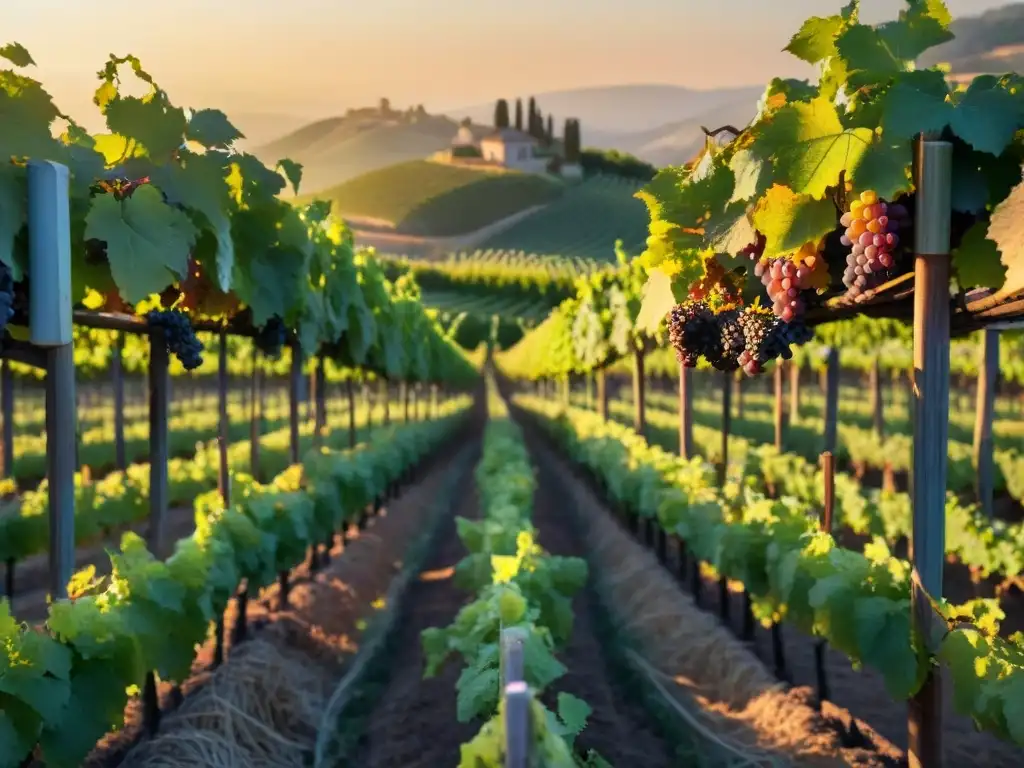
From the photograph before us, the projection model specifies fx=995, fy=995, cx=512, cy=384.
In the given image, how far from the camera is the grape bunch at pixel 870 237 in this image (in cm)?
349

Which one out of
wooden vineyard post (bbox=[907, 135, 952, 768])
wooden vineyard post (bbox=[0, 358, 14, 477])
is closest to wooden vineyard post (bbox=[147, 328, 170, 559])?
wooden vineyard post (bbox=[907, 135, 952, 768])

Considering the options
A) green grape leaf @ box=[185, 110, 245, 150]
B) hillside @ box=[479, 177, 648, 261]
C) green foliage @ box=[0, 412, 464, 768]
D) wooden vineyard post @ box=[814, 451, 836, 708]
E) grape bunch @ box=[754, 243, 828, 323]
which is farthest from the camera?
hillside @ box=[479, 177, 648, 261]

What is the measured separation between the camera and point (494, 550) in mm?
6902

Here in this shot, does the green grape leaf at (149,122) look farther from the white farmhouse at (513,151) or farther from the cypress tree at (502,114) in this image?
the cypress tree at (502,114)

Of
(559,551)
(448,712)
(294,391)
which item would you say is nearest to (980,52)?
(559,551)

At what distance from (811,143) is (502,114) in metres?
179

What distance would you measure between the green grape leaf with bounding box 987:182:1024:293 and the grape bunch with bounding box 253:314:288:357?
5624mm

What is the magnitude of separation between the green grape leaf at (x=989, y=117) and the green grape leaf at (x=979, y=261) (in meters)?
0.33

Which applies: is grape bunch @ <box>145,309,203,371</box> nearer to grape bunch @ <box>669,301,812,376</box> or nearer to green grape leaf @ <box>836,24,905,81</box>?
grape bunch @ <box>669,301,812,376</box>

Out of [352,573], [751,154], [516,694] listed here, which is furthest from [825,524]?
[352,573]

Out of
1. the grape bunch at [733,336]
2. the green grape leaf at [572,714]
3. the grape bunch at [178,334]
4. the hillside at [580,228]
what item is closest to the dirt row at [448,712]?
the green grape leaf at [572,714]

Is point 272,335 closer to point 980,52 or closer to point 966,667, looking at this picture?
point 966,667

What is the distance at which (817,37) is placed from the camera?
3623 mm

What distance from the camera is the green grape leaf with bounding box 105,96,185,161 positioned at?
477cm
